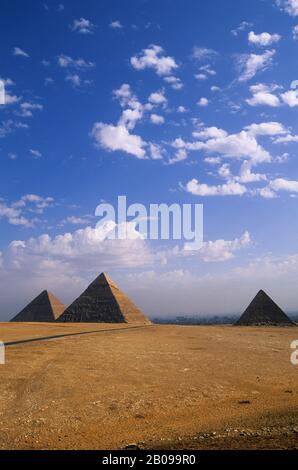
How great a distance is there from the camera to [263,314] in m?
40.6

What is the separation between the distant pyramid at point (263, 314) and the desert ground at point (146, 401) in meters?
25.9

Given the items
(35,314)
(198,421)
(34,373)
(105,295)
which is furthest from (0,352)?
(35,314)

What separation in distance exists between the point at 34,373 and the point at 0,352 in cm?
434

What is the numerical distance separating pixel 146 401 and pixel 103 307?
40.1 m

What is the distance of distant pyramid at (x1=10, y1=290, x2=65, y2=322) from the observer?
180 feet

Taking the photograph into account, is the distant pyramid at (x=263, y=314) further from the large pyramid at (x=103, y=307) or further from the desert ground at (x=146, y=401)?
the desert ground at (x=146, y=401)

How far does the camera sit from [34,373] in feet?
35.4

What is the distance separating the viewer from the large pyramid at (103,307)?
1818 inches

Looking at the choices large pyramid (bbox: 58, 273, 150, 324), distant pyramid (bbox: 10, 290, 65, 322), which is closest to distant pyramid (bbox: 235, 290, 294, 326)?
large pyramid (bbox: 58, 273, 150, 324)

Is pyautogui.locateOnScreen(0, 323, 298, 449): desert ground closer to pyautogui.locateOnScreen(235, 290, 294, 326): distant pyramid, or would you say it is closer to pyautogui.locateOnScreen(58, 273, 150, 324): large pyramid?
pyautogui.locateOnScreen(235, 290, 294, 326): distant pyramid

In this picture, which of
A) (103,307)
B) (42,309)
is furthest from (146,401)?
(42,309)

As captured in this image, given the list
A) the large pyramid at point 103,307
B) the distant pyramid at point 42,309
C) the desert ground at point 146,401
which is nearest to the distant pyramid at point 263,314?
the large pyramid at point 103,307

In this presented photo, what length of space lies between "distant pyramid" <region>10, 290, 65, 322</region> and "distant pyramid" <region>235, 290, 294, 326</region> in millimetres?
26219
